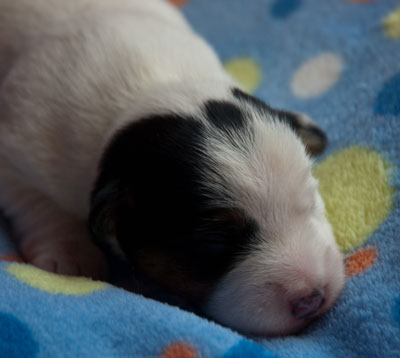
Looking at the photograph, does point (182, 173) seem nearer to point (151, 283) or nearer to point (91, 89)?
point (151, 283)

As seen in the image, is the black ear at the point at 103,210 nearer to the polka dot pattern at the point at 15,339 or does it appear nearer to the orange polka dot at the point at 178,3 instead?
the polka dot pattern at the point at 15,339

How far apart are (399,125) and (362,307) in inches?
29.9

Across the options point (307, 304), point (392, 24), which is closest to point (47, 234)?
point (307, 304)

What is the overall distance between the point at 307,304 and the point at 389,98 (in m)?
1.02

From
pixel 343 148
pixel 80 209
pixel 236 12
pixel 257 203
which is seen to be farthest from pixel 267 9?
pixel 257 203

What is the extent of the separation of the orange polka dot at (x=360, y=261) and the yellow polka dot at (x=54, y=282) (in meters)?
0.73

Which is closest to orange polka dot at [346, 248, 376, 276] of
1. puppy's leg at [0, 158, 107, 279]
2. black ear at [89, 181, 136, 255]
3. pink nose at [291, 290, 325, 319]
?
pink nose at [291, 290, 325, 319]

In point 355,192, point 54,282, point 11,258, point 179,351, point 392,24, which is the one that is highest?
point 392,24

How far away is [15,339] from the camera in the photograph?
143 cm

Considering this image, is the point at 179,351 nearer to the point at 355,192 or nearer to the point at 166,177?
the point at 166,177

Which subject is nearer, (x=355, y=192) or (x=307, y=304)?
(x=307, y=304)

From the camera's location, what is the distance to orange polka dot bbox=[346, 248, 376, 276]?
5.62 feet

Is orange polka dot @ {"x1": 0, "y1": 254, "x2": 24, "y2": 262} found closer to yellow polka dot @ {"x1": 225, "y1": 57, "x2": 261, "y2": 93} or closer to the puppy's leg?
the puppy's leg

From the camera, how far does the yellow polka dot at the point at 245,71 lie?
2.91 metres
